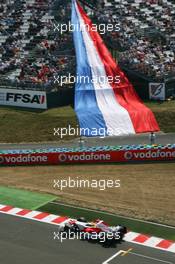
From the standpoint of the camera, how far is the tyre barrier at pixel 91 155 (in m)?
38.0

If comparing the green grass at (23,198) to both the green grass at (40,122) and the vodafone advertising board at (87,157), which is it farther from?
the green grass at (40,122)

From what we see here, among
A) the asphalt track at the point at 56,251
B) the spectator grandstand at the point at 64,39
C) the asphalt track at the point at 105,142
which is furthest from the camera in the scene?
the spectator grandstand at the point at 64,39

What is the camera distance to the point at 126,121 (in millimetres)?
26516

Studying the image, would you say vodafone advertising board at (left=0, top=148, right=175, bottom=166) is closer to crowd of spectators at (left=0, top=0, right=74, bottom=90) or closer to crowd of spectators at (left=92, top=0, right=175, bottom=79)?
crowd of spectators at (left=0, top=0, right=74, bottom=90)

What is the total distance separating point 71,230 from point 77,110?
6.15 meters

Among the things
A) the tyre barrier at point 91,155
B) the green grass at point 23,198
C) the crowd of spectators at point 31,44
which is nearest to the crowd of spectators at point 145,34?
the crowd of spectators at point 31,44

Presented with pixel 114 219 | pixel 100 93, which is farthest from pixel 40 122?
pixel 114 219

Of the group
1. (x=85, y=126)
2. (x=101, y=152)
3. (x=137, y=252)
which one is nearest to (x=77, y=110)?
(x=85, y=126)

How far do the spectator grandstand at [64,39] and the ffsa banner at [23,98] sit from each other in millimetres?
701

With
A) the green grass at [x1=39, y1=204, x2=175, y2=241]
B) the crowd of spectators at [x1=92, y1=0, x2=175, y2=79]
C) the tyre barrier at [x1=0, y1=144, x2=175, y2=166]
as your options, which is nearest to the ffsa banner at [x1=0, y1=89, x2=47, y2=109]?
the crowd of spectators at [x1=92, y1=0, x2=175, y2=79]

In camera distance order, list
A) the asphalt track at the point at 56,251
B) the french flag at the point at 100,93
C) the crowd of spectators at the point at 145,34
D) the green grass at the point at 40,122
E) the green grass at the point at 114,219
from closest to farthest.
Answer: the asphalt track at the point at 56,251 → the green grass at the point at 114,219 → the french flag at the point at 100,93 → the green grass at the point at 40,122 → the crowd of spectators at the point at 145,34

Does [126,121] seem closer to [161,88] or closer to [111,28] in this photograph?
[161,88]

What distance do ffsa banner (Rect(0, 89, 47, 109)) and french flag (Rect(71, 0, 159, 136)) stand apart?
19.0 m

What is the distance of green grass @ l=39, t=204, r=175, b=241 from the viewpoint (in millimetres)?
26547
